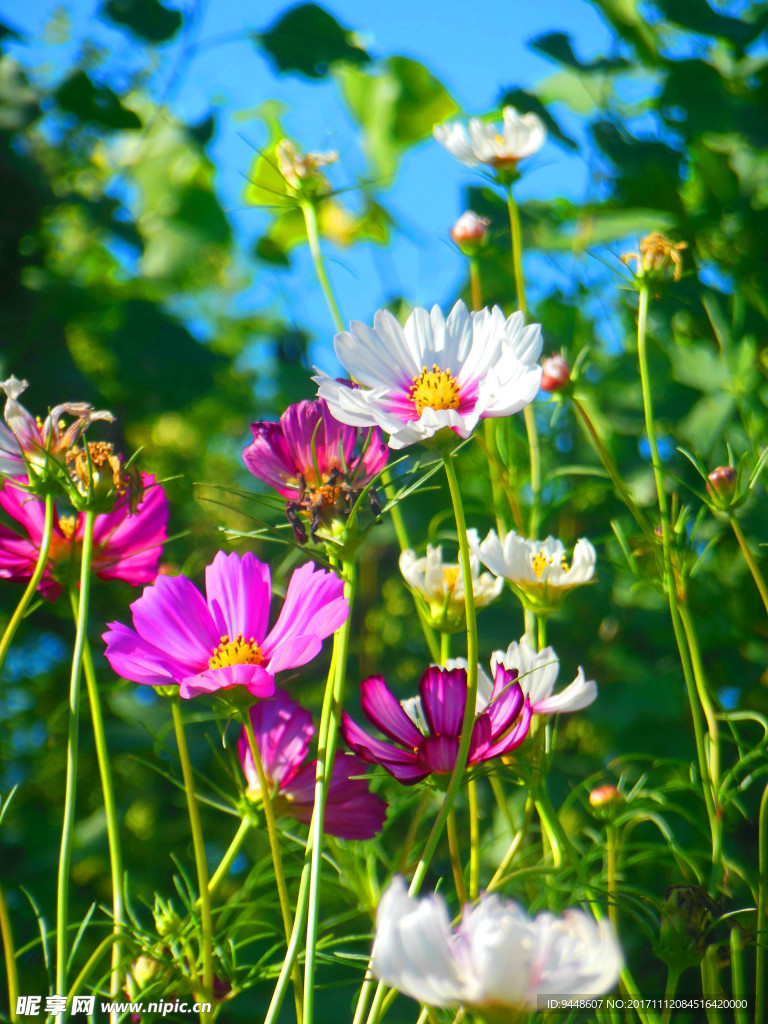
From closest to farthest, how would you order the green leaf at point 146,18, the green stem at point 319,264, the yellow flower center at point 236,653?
1. the yellow flower center at point 236,653
2. the green stem at point 319,264
3. the green leaf at point 146,18

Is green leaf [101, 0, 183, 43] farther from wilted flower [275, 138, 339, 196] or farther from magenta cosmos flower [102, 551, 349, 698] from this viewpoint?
magenta cosmos flower [102, 551, 349, 698]

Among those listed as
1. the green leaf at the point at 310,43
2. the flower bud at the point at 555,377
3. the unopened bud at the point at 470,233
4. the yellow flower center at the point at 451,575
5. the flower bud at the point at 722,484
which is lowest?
the yellow flower center at the point at 451,575

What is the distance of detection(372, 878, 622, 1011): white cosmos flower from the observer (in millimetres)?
167

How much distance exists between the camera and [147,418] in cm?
111

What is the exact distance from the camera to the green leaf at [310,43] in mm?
774

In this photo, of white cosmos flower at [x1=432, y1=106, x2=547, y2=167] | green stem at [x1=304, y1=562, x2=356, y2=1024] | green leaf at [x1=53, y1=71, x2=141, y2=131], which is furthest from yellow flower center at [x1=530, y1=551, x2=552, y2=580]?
green leaf at [x1=53, y1=71, x2=141, y2=131]

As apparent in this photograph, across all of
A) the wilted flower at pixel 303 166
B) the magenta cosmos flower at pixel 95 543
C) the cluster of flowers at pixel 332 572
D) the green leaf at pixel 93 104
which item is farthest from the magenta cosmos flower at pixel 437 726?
the green leaf at pixel 93 104

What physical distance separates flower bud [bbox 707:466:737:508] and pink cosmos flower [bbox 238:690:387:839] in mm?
185

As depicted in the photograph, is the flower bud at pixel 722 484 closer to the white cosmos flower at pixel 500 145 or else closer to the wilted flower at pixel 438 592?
the wilted flower at pixel 438 592

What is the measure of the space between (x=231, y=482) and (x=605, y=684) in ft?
2.53

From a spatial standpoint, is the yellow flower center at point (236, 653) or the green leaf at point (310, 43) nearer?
the yellow flower center at point (236, 653)

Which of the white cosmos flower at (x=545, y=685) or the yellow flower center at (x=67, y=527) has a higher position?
the white cosmos flower at (x=545, y=685)

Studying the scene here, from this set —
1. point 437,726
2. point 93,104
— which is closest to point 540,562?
point 437,726

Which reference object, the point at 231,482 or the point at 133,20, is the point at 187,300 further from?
the point at 133,20
